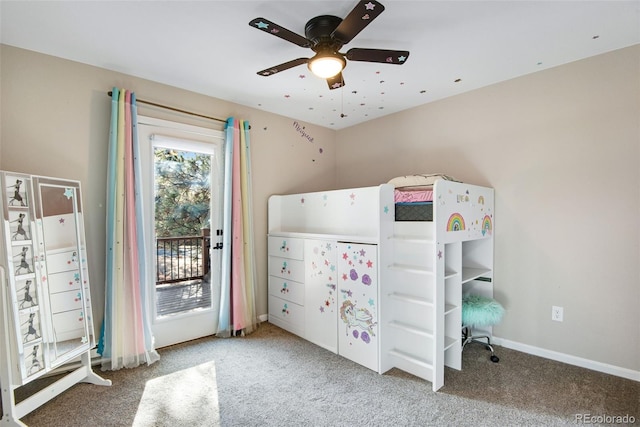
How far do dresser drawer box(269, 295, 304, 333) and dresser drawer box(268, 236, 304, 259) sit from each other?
0.50 m

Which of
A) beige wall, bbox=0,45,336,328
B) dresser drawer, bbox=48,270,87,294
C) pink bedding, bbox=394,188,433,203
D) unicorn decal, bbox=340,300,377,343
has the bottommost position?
unicorn decal, bbox=340,300,377,343

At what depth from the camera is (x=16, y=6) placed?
5.77ft

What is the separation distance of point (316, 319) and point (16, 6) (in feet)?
9.96

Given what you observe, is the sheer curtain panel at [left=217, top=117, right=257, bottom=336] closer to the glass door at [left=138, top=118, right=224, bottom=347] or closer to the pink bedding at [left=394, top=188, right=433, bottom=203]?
the glass door at [left=138, top=118, right=224, bottom=347]

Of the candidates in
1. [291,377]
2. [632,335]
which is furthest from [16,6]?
[632,335]

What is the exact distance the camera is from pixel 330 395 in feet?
6.80

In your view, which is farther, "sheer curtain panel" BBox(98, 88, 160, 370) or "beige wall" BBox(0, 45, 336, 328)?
"sheer curtain panel" BBox(98, 88, 160, 370)

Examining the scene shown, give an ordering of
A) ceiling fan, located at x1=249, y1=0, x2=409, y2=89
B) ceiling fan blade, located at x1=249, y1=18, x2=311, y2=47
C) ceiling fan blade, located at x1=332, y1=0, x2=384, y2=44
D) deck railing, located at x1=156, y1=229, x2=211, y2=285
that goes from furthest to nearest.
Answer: deck railing, located at x1=156, y1=229, x2=211, y2=285
ceiling fan, located at x1=249, y1=0, x2=409, y2=89
ceiling fan blade, located at x1=249, y1=18, x2=311, y2=47
ceiling fan blade, located at x1=332, y1=0, x2=384, y2=44

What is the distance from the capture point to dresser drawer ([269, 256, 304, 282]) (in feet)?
10.1

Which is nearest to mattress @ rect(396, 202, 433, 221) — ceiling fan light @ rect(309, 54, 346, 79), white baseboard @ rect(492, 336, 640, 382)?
ceiling fan light @ rect(309, 54, 346, 79)

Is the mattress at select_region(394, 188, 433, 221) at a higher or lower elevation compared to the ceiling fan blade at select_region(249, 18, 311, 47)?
lower

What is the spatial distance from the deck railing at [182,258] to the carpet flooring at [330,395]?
745 millimetres

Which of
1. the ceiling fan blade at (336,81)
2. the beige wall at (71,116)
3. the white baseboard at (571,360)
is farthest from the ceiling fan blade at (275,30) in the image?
the white baseboard at (571,360)

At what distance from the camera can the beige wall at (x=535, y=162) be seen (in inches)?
86.6
